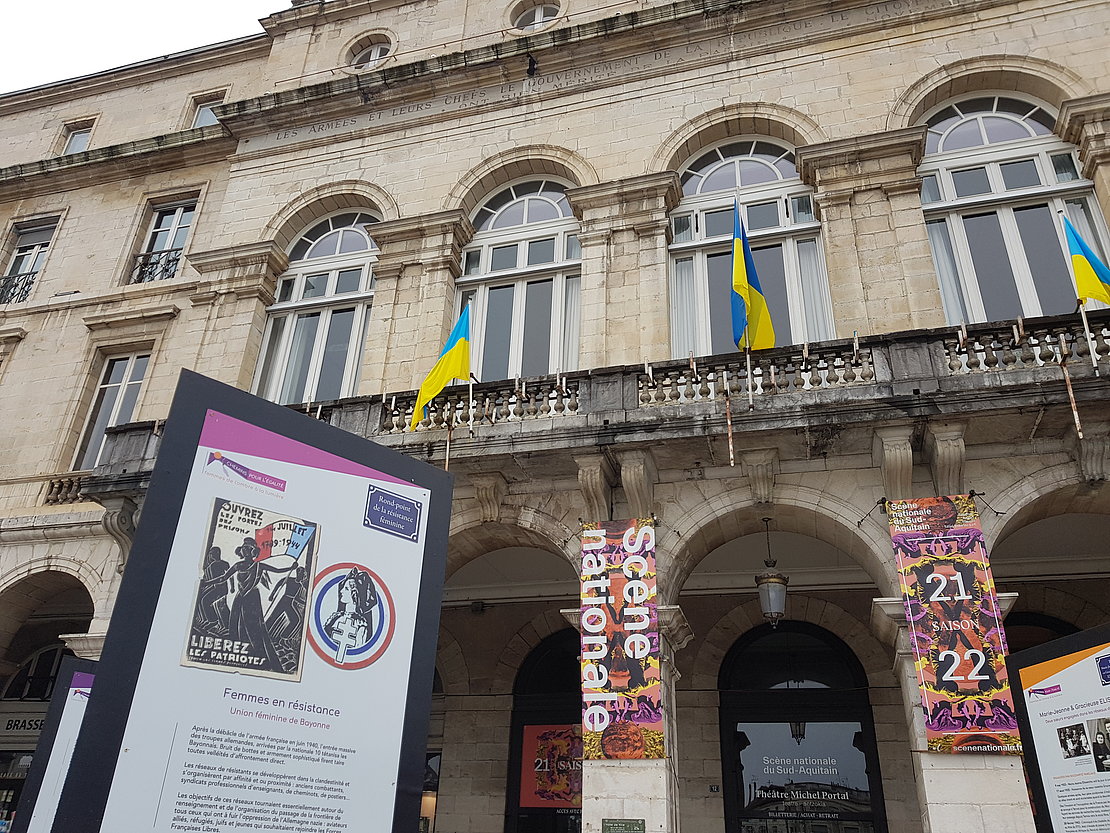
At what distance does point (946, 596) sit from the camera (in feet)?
30.8

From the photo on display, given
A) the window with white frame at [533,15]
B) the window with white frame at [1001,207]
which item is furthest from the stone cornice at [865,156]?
the window with white frame at [533,15]

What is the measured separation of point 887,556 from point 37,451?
587 inches

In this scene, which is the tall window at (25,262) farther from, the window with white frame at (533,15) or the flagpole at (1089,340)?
the flagpole at (1089,340)

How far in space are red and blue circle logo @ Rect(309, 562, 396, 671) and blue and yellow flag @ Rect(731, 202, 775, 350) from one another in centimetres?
716

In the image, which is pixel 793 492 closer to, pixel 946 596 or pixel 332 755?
pixel 946 596

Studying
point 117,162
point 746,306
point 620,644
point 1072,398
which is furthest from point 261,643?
point 117,162

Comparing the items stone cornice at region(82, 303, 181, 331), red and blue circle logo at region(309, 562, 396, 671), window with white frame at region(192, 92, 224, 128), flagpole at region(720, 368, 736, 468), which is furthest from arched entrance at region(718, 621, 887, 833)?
window with white frame at region(192, 92, 224, 128)

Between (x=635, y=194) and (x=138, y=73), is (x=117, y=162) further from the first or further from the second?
(x=635, y=194)

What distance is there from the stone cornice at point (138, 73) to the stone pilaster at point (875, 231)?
14246 mm

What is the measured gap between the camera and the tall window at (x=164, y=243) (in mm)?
17703

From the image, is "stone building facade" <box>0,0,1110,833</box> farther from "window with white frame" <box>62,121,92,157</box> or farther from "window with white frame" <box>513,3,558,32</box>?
"window with white frame" <box>62,121,92,157</box>

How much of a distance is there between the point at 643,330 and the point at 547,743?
274 inches

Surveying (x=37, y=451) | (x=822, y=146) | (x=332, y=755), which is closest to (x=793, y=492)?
(x=822, y=146)

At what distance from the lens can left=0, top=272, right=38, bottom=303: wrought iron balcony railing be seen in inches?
729
